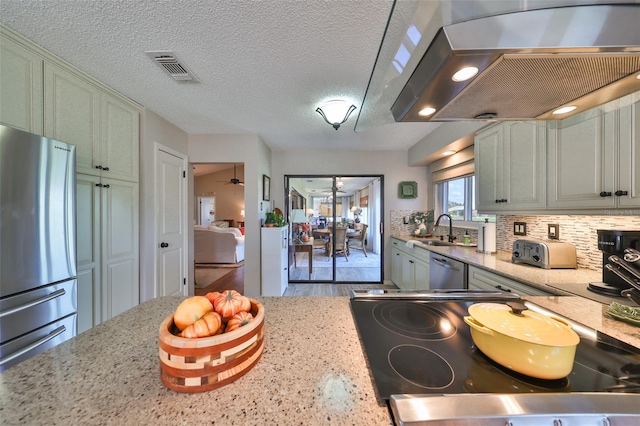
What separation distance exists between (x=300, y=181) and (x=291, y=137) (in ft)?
4.41

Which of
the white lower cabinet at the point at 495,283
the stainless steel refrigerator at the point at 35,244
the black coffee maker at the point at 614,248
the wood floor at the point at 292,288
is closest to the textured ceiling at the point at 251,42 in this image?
the stainless steel refrigerator at the point at 35,244

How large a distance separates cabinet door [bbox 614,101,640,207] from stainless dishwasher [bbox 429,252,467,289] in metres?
1.01

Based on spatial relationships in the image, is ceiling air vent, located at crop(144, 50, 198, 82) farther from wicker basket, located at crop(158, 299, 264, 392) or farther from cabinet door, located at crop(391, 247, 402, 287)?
cabinet door, located at crop(391, 247, 402, 287)

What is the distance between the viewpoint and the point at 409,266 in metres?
3.15

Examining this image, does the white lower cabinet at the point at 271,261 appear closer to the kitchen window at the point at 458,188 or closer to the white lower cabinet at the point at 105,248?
the white lower cabinet at the point at 105,248

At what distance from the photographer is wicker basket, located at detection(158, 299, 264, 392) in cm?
49

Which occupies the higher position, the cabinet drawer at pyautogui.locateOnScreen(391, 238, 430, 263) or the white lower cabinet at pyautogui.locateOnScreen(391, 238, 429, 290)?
the cabinet drawer at pyautogui.locateOnScreen(391, 238, 430, 263)

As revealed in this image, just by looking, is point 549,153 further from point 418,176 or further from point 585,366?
point 418,176

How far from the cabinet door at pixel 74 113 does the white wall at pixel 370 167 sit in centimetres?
233

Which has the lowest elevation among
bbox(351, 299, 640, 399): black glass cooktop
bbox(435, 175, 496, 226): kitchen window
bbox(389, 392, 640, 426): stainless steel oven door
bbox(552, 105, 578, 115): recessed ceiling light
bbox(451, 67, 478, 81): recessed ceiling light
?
bbox(351, 299, 640, 399): black glass cooktop

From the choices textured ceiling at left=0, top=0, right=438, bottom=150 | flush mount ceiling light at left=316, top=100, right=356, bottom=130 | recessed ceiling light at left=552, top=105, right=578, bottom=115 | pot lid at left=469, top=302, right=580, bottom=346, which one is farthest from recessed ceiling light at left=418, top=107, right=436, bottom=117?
flush mount ceiling light at left=316, top=100, right=356, bottom=130

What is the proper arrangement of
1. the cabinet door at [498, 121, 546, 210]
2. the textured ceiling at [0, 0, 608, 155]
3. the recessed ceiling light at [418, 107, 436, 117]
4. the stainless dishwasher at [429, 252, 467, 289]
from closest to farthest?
the textured ceiling at [0, 0, 608, 155]
the recessed ceiling light at [418, 107, 436, 117]
the cabinet door at [498, 121, 546, 210]
the stainless dishwasher at [429, 252, 467, 289]

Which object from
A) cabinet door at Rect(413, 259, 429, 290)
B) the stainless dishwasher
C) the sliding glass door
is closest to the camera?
the stainless dishwasher

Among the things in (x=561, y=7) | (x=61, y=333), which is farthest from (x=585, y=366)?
(x=61, y=333)
